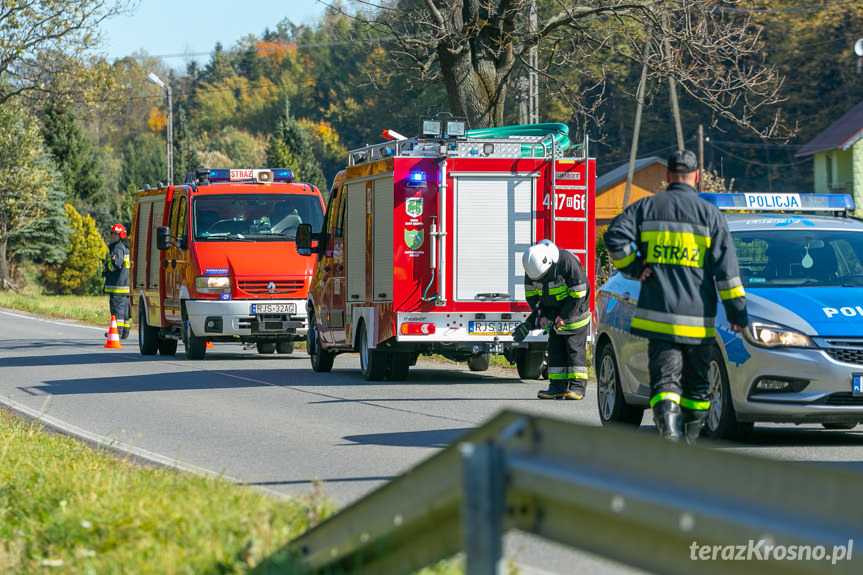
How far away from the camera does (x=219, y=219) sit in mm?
20281

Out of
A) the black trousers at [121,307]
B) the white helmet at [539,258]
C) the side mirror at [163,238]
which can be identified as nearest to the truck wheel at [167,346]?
the side mirror at [163,238]

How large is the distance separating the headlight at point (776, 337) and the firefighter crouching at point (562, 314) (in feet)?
13.3

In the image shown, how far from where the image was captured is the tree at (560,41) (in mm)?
21922

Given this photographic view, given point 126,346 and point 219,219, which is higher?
point 219,219

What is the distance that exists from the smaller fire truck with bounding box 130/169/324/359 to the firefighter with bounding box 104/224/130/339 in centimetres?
411

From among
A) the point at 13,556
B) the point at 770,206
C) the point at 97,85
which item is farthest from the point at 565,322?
the point at 97,85

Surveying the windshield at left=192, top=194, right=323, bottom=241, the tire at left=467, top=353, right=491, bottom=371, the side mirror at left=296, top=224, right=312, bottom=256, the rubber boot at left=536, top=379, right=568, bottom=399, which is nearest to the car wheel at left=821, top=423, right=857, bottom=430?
the rubber boot at left=536, top=379, right=568, bottom=399

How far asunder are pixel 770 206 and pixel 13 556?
6.97 m

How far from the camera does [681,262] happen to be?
7.67 m

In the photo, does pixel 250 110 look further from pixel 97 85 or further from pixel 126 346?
pixel 126 346

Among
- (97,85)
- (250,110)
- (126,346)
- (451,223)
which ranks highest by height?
(250,110)

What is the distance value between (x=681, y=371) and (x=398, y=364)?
839 cm

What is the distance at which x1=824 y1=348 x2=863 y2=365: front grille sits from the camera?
29.9ft

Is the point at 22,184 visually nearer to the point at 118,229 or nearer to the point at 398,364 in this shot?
the point at 118,229
